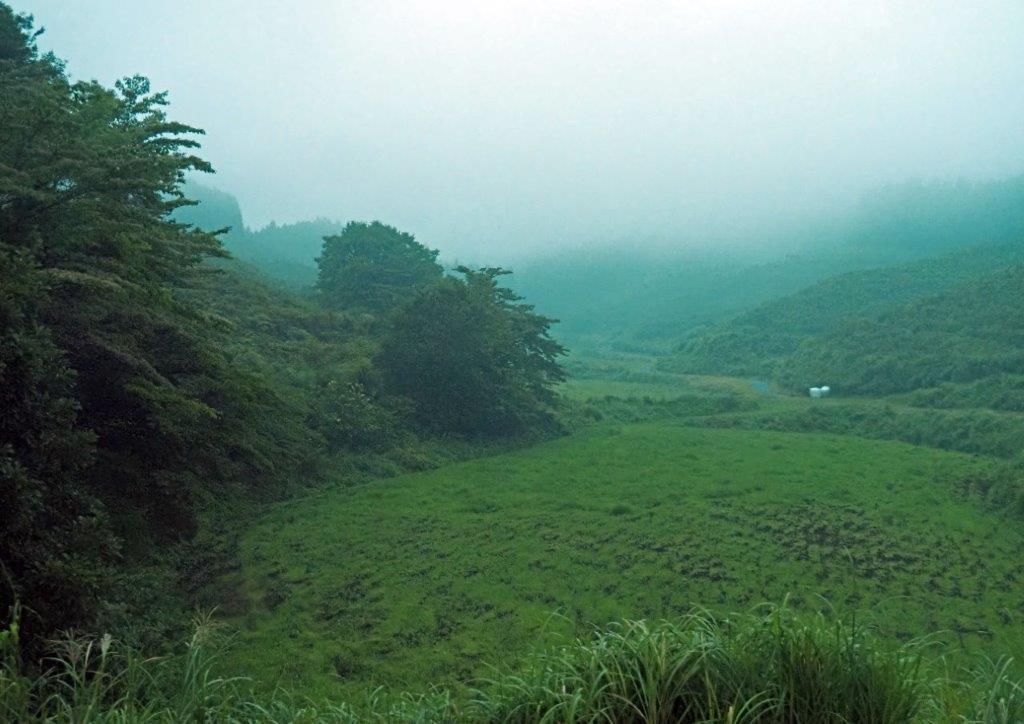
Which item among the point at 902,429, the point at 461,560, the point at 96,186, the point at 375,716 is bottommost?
the point at 902,429

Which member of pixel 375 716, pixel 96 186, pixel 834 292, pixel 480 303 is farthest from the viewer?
pixel 834 292

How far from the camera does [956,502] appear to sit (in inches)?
753

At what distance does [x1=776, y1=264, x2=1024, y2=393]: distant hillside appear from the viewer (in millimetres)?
34594

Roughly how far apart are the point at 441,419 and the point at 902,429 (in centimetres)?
1992

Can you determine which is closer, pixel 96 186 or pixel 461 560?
pixel 96 186

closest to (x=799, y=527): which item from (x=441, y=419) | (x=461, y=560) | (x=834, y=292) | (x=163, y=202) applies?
(x=461, y=560)

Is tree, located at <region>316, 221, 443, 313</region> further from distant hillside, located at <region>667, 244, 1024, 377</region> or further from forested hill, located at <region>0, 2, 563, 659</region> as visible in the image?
distant hillside, located at <region>667, 244, 1024, 377</region>

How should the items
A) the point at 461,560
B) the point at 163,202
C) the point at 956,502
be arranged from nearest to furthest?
the point at 163,202 → the point at 461,560 → the point at 956,502

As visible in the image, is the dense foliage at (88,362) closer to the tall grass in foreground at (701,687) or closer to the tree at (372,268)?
the tall grass in foreground at (701,687)

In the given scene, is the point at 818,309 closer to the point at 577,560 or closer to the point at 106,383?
the point at 577,560

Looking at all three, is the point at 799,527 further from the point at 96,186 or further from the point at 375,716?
the point at 96,186

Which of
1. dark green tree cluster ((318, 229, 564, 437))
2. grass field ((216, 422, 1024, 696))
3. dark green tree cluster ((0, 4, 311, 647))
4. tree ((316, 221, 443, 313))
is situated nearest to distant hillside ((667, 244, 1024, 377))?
tree ((316, 221, 443, 313))

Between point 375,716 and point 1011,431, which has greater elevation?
point 375,716

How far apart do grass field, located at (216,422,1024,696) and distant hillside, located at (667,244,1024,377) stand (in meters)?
29.8
